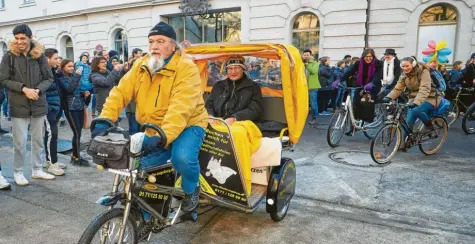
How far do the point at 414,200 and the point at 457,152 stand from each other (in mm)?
3186

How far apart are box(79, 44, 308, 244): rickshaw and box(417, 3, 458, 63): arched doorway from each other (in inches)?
435

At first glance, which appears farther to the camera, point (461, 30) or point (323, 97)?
point (461, 30)

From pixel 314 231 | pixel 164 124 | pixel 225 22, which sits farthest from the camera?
pixel 225 22

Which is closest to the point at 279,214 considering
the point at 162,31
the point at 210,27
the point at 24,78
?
the point at 162,31

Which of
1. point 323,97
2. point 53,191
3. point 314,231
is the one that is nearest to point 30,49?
point 53,191

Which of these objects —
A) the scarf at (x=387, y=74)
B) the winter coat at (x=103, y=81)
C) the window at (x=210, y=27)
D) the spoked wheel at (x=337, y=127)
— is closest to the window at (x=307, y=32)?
the window at (x=210, y=27)

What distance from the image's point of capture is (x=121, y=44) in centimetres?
2023

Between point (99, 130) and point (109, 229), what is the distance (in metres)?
0.70

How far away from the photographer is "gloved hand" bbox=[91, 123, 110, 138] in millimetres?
2450

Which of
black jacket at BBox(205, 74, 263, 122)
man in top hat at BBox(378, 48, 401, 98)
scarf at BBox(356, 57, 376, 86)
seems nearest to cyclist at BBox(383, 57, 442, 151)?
man in top hat at BBox(378, 48, 401, 98)

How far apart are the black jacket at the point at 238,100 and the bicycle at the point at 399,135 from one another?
97.2 inches

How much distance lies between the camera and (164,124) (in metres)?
2.57

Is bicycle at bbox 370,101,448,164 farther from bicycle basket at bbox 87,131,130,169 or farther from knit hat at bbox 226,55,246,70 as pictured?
bicycle basket at bbox 87,131,130,169

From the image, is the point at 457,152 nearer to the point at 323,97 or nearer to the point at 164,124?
the point at 323,97
